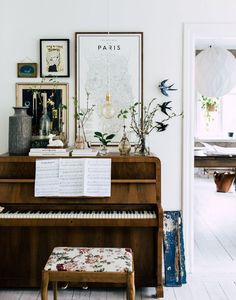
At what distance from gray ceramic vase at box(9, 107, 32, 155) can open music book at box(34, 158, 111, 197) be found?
0.22 m

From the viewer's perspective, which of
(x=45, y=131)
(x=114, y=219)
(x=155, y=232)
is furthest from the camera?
(x=45, y=131)

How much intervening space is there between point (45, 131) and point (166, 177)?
Answer: 109 centimetres

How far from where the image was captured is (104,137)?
4.02 m

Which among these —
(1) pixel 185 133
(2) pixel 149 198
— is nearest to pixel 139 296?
(2) pixel 149 198

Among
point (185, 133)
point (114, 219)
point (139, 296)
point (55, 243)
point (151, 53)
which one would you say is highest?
point (151, 53)

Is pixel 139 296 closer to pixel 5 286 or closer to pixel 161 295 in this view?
pixel 161 295

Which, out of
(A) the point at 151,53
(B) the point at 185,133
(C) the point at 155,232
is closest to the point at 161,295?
(C) the point at 155,232

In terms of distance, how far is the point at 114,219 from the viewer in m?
3.40

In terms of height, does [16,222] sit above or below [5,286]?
above

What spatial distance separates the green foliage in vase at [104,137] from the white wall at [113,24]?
41 cm

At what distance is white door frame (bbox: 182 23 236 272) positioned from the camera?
13.0 ft

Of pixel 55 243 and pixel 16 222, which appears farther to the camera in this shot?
pixel 55 243

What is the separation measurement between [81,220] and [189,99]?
4.61 ft

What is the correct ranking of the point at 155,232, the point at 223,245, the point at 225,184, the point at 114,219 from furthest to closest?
the point at 225,184 → the point at 223,245 → the point at 155,232 → the point at 114,219
